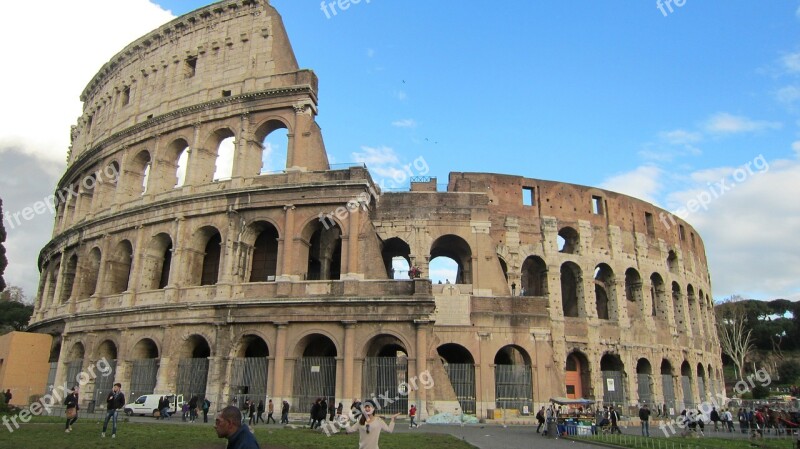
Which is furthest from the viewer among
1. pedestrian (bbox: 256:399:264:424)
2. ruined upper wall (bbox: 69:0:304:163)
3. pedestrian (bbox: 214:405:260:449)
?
ruined upper wall (bbox: 69:0:304:163)

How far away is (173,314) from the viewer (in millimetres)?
22828

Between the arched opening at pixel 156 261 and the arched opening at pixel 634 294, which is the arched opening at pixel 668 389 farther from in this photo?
the arched opening at pixel 156 261

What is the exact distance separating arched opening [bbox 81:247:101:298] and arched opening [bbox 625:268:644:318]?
28.0 meters

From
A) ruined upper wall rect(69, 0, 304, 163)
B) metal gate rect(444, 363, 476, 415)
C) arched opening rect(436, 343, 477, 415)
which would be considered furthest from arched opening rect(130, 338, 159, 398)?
metal gate rect(444, 363, 476, 415)

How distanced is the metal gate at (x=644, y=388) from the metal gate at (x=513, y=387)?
8774mm

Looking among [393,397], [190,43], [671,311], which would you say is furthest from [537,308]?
[190,43]

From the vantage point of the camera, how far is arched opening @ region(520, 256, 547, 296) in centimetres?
2834

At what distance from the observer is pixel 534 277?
29859mm

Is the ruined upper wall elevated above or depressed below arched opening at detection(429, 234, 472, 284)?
above

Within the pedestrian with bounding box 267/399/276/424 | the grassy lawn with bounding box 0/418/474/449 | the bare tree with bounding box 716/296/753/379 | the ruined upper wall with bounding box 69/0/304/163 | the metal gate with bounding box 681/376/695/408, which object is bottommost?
the grassy lawn with bounding box 0/418/474/449

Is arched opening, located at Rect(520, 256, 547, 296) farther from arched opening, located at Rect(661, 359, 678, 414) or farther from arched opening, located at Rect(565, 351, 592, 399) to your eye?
arched opening, located at Rect(661, 359, 678, 414)

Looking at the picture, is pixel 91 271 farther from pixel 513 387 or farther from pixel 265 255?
pixel 513 387

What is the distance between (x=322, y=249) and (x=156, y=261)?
7.82 m

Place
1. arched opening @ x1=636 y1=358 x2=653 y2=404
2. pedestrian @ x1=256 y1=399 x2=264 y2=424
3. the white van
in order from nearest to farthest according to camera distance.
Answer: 1. pedestrian @ x1=256 y1=399 x2=264 y2=424
2. the white van
3. arched opening @ x1=636 y1=358 x2=653 y2=404
